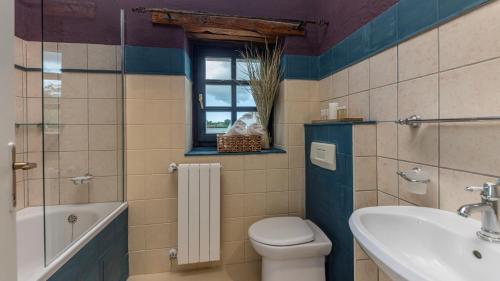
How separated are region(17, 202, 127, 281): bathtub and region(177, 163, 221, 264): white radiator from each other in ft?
1.40

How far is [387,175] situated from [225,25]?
4.81ft

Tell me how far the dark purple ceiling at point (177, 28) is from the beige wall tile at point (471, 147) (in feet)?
2.36

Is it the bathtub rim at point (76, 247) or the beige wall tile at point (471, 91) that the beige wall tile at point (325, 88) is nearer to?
the beige wall tile at point (471, 91)

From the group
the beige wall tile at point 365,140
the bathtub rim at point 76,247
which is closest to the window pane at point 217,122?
the bathtub rim at point 76,247

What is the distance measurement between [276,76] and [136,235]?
1.60 m

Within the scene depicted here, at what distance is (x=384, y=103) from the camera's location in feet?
3.76

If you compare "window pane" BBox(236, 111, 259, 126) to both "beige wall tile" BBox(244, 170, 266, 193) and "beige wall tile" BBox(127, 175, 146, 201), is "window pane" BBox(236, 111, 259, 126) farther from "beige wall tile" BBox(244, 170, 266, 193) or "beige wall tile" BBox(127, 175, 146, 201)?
"beige wall tile" BBox(127, 175, 146, 201)

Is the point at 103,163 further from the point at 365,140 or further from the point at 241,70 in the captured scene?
the point at 365,140

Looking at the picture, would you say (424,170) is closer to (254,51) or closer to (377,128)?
(377,128)

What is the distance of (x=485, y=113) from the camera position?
727mm

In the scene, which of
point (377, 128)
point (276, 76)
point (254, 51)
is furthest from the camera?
point (254, 51)

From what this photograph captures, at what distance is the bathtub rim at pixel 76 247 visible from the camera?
849 mm

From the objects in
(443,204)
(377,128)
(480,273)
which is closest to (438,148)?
(443,204)

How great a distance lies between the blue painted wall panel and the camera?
122 cm
